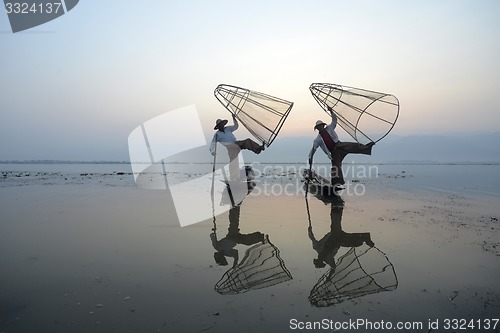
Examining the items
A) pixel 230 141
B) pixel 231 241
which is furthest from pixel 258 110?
pixel 231 241

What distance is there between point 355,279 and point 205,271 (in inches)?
89.3

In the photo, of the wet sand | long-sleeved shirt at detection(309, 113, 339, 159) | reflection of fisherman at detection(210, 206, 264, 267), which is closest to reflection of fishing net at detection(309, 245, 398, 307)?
the wet sand

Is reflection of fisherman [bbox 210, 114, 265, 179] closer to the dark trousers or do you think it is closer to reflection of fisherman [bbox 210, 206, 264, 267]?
the dark trousers

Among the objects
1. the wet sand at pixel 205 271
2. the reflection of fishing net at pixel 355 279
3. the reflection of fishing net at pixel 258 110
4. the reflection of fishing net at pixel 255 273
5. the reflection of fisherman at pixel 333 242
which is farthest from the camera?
the reflection of fishing net at pixel 258 110

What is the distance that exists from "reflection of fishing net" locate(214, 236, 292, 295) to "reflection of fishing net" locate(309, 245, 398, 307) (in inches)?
23.8

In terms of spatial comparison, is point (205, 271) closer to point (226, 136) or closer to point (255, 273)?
point (255, 273)

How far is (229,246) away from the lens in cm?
611

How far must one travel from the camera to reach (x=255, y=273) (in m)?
4.75

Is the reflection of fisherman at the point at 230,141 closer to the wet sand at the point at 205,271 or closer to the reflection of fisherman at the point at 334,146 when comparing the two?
the reflection of fisherman at the point at 334,146

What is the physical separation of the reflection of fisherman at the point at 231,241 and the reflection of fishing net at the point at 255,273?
0.27m

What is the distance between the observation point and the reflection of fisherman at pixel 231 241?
5.45 m

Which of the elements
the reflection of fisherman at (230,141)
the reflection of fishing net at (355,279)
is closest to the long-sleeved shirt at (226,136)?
the reflection of fisherman at (230,141)

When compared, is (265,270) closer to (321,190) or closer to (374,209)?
(374,209)

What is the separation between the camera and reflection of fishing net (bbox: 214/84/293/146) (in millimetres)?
12078
